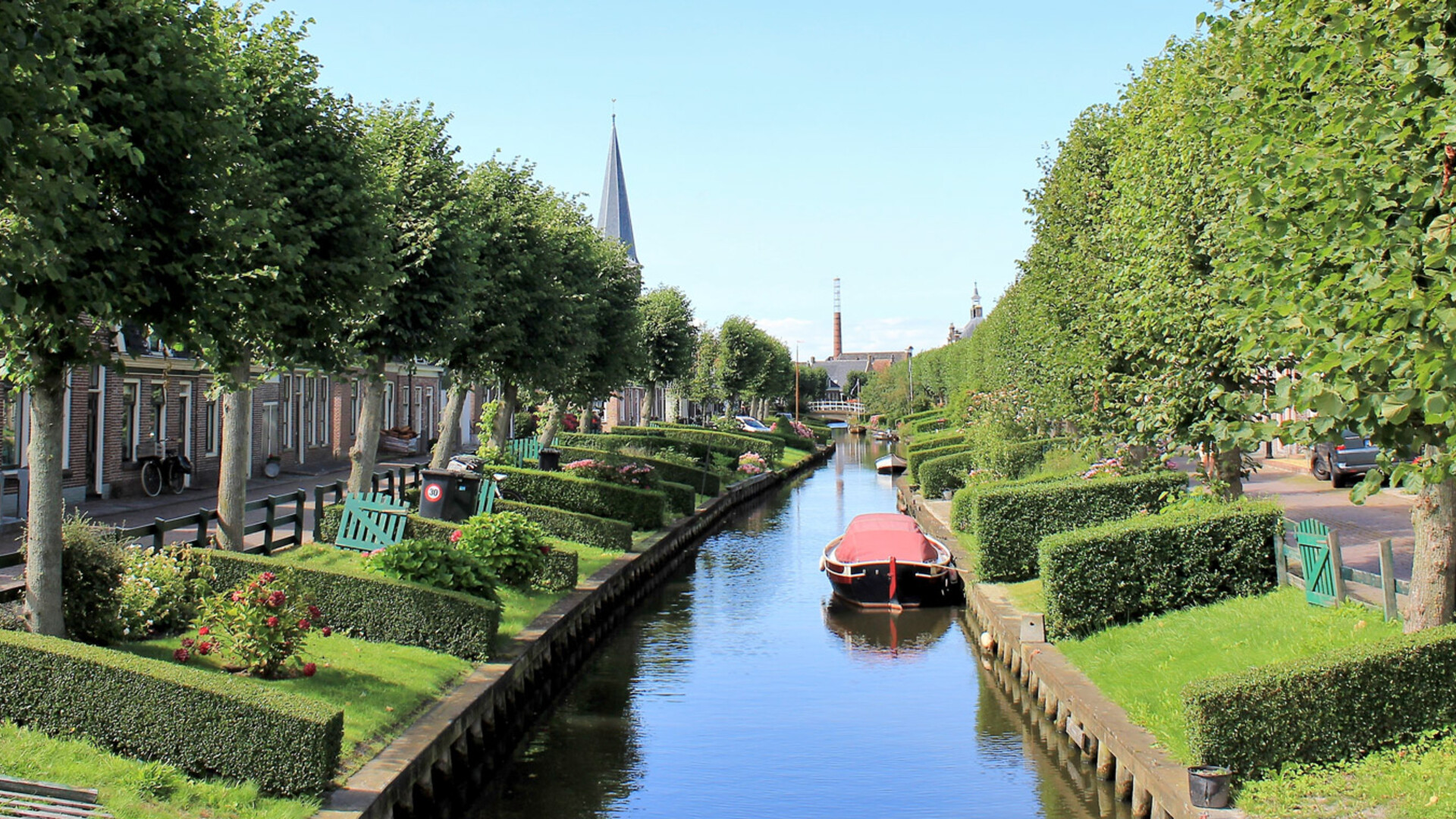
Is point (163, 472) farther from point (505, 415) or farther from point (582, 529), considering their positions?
point (582, 529)

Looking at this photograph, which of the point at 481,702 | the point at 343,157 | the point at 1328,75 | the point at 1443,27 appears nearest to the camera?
the point at 1443,27

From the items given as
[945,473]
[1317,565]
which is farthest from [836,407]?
[1317,565]

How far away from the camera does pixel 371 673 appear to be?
12.6 meters

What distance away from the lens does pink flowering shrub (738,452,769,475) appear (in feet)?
171

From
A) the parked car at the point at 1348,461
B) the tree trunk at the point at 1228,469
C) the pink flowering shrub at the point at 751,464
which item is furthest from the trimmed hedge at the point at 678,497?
the tree trunk at the point at 1228,469

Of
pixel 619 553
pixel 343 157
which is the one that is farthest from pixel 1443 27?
pixel 619 553

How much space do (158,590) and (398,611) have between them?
2.72 metres

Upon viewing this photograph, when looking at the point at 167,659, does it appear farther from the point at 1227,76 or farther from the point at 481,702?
the point at 1227,76

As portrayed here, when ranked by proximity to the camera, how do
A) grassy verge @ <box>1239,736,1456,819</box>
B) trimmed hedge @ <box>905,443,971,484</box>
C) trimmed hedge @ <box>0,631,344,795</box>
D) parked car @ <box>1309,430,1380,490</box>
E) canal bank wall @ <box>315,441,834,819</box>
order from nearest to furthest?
grassy verge @ <box>1239,736,1456,819</box>, trimmed hedge @ <box>0,631,344,795</box>, canal bank wall @ <box>315,441,834,819</box>, parked car @ <box>1309,430,1380,490</box>, trimmed hedge @ <box>905,443,971,484</box>

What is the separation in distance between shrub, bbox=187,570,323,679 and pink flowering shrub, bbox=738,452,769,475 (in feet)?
130

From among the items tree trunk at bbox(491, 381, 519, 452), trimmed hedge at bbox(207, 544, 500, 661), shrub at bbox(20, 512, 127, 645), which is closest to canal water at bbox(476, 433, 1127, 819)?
trimmed hedge at bbox(207, 544, 500, 661)

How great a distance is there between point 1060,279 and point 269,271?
50.5 ft

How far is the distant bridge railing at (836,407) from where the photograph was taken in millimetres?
169750

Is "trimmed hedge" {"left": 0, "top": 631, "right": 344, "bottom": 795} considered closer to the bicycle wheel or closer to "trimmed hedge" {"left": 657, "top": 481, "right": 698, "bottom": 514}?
the bicycle wheel
